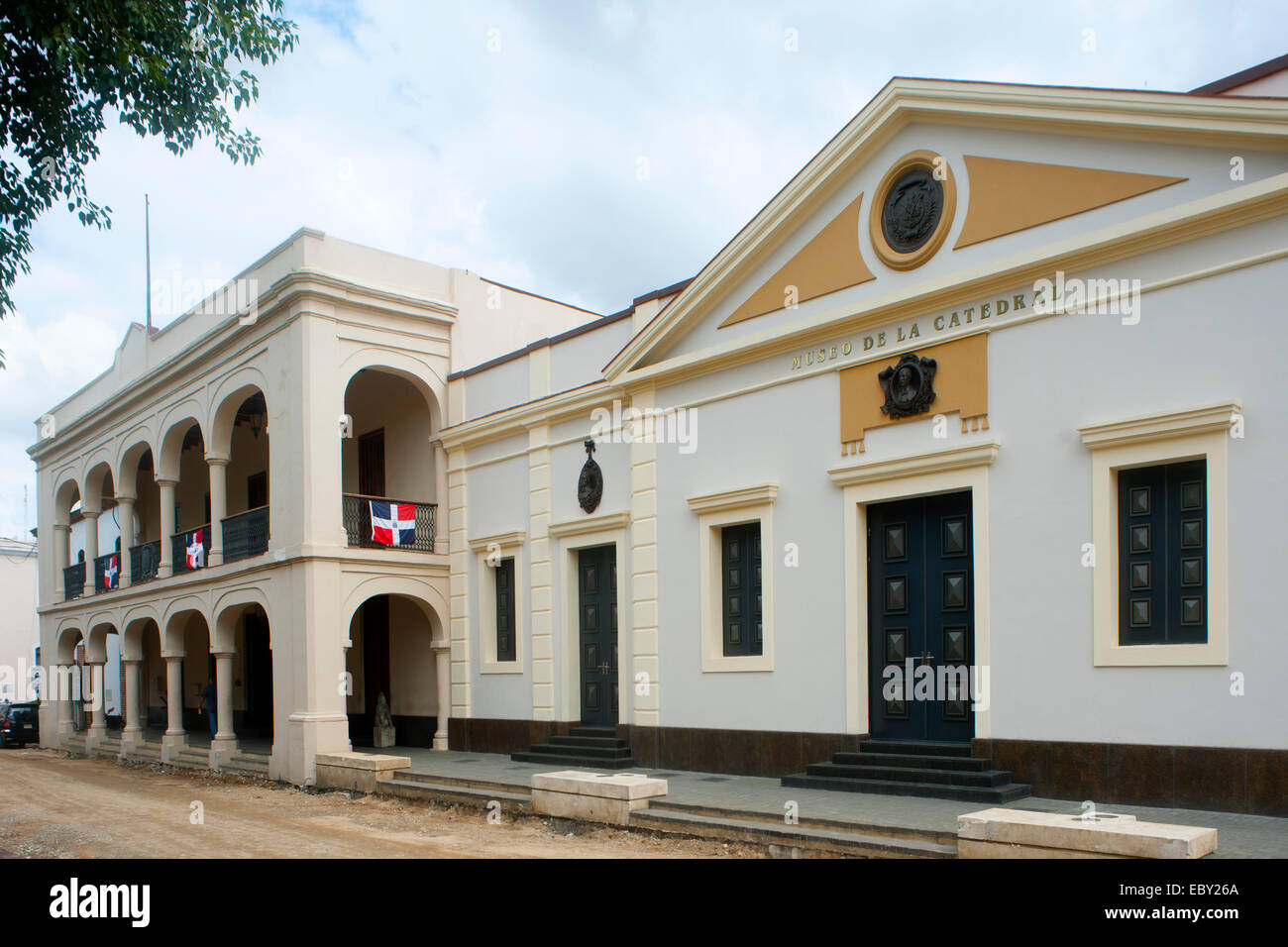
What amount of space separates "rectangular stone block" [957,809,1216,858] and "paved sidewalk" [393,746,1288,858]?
0.49m

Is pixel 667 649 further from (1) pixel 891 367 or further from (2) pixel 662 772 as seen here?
(1) pixel 891 367

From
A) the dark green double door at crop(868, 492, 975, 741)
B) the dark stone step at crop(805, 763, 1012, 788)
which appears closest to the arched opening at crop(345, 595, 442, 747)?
the dark stone step at crop(805, 763, 1012, 788)

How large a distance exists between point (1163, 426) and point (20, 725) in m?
29.6

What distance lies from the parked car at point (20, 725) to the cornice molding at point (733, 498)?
2363cm

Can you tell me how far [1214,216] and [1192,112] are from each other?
0.96 metres

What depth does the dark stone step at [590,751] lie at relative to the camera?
47.1ft

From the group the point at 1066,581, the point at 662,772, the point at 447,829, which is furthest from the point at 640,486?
the point at 1066,581

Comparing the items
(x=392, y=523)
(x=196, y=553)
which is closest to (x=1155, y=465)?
(x=392, y=523)

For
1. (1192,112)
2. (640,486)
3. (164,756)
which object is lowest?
(164,756)

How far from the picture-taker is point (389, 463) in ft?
66.3

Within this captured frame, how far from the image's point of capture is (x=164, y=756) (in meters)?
21.0

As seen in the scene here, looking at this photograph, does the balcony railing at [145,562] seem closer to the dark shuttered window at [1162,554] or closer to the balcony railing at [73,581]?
the balcony railing at [73,581]

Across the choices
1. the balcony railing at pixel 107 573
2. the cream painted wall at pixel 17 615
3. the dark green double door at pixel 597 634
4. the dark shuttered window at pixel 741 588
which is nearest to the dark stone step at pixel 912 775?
the dark shuttered window at pixel 741 588

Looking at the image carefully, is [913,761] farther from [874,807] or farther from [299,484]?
[299,484]
